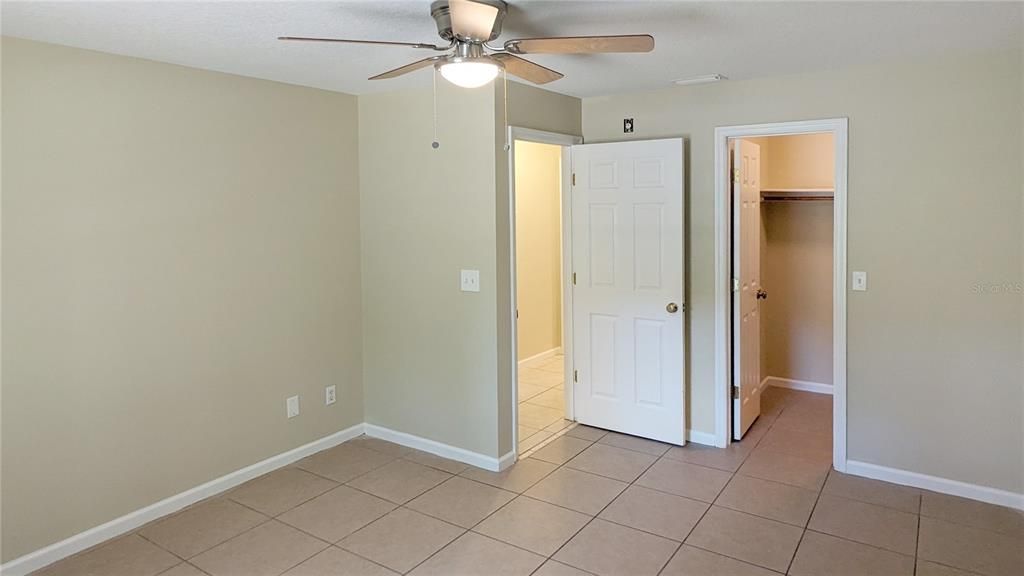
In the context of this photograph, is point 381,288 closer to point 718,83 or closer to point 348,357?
point 348,357

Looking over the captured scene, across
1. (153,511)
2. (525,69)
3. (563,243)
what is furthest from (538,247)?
(153,511)

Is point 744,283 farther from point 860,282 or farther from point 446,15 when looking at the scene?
point 446,15

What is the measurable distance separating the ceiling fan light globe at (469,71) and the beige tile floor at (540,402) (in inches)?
100

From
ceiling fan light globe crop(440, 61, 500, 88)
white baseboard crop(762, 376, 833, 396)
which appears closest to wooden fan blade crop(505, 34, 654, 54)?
ceiling fan light globe crop(440, 61, 500, 88)

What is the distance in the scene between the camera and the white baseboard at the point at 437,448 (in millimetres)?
3846

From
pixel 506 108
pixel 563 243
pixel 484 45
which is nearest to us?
pixel 484 45

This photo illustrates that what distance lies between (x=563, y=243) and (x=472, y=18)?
8.39 ft

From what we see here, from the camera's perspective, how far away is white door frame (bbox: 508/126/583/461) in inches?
150

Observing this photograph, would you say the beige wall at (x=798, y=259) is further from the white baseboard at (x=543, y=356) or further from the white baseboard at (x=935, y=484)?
the white baseboard at (x=543, y=356)

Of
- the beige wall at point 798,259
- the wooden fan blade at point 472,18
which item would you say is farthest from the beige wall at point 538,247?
the wooden fan blade at point 472,18

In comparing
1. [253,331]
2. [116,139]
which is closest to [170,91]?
[116,139]

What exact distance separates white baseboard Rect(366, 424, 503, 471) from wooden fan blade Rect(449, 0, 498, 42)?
8.13ft

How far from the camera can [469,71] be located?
7.41ft

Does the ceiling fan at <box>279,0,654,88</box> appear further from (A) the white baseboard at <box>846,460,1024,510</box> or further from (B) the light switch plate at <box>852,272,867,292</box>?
(A) the white baseboard at <box>846,460,1024,510</box>
